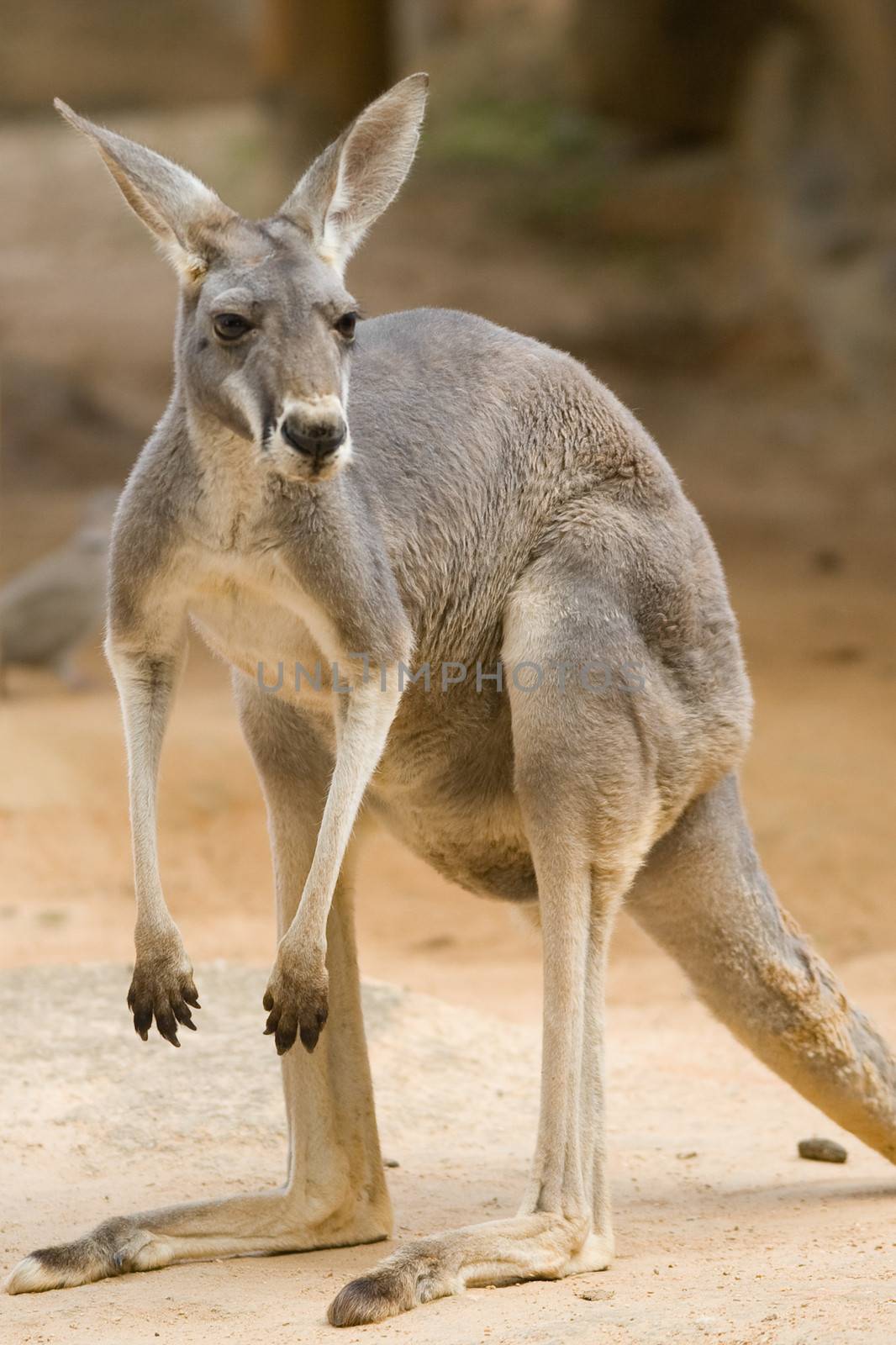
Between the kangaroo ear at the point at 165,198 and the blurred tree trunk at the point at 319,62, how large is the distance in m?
13.1

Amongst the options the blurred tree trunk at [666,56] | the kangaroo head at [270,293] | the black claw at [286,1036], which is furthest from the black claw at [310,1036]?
the blurred tree trunk at [666,56]

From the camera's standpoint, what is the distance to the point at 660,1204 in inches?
178

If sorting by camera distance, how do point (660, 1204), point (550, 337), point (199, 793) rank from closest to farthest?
point (660, 1204)
point (199, 793)
point (550, 337)

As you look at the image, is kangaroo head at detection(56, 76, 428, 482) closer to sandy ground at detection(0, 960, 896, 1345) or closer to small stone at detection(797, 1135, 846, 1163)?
sandy ground at detection(0, 960, 896, 1345)

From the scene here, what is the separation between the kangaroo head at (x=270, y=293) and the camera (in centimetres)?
322

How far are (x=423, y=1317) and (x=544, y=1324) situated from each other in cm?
28

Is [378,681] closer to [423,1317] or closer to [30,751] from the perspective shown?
[423,1317]

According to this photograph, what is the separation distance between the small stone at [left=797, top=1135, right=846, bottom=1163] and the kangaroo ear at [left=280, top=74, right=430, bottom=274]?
9.51ft

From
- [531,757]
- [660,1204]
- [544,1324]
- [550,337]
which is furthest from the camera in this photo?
[550,337]

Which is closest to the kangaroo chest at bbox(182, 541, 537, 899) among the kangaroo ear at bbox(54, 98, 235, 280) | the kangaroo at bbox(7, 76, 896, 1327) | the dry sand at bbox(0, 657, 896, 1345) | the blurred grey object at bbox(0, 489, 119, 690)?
the kangaroo at bbox(7, 76, 896, 1327)

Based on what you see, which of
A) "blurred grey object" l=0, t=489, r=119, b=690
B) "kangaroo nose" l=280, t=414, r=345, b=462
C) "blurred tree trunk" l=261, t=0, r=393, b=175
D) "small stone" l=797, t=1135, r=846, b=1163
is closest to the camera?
"kangaroo nose" l=280, t=414, r=345, b=462

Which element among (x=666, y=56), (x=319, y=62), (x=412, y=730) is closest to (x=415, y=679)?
(x=412, y=730)

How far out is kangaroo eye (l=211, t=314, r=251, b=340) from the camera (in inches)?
132

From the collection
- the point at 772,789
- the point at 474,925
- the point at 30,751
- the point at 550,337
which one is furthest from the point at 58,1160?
the point at 550,337
